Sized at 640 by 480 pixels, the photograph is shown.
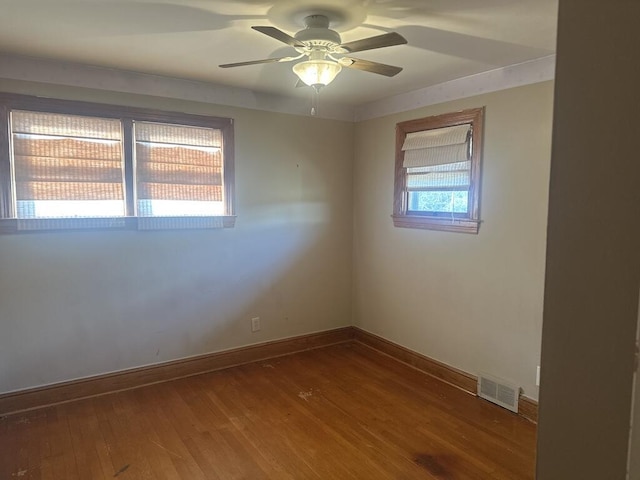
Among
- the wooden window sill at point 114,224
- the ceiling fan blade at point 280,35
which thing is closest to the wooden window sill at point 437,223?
the wooden window sill at point 114,224

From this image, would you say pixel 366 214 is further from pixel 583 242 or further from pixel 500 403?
pixel 583 242

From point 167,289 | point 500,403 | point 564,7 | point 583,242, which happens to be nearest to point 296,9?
point 564,7

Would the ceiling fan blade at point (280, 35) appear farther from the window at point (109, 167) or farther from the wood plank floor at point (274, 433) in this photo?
the wood plank floor at point (274, 433)

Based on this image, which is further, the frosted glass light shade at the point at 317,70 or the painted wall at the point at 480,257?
the painted wall at the point at 480,257

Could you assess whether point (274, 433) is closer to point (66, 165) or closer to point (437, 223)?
point (437, 223)

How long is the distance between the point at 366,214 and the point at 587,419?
12.5 ft

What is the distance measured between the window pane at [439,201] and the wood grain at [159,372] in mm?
1590

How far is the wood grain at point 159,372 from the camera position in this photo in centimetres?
301

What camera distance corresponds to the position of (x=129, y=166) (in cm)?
328

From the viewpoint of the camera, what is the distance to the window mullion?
3.24 meters

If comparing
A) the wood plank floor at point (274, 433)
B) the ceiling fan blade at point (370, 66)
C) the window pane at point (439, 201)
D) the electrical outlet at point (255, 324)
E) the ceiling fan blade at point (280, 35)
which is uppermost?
the ceiling fan blade at point (280, 35)

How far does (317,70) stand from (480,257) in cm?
194

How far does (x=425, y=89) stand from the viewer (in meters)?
3.59

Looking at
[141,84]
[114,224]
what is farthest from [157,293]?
[141,84]
